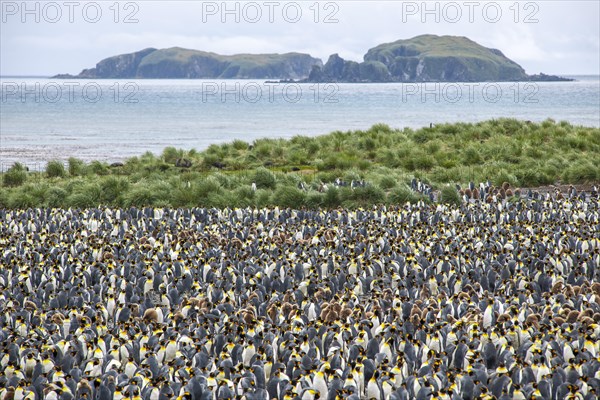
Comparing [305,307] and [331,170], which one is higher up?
[331,170]

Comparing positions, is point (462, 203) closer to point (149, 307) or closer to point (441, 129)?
point (149, 307)

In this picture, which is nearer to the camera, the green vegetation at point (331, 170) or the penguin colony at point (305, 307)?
the penguin colony at point (305, 307)

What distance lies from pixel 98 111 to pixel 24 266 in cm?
7551

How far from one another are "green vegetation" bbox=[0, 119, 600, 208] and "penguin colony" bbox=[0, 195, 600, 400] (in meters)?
2.84

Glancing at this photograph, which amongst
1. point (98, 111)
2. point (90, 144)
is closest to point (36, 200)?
point (90, 144)

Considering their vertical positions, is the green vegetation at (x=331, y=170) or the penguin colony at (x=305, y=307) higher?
the green vegetation at (x=331, y=170)

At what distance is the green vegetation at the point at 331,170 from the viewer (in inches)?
693

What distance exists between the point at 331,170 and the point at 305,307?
1332cm

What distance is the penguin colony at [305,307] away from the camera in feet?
23.3

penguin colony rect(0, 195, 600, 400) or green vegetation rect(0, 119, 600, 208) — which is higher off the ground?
green vegetation rect(0, 119, 600, 208)

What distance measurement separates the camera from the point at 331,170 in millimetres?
22406

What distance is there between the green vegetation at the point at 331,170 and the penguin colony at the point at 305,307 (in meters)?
2.84

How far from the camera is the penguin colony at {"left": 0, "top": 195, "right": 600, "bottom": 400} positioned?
23.3 feet

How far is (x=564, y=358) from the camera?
7598 millimetres
